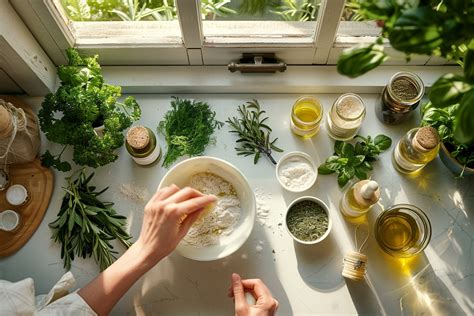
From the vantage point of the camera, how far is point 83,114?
1.02m

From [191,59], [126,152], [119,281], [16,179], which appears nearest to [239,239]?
[119,281]

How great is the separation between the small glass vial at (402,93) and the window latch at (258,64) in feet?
0.95

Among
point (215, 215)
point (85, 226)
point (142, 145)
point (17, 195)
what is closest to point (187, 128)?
point (142, 145)

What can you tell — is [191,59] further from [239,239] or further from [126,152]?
[239,239]

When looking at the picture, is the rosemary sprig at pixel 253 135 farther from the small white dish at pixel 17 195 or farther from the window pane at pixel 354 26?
the small white dish at pixel 17 195

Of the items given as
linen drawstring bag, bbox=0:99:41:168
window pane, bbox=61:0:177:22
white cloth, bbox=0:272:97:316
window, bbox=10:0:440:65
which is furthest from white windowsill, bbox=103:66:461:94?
white cloth, bbox=0:272:97:316

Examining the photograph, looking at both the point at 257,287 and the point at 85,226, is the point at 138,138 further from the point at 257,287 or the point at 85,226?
the point at 257,287

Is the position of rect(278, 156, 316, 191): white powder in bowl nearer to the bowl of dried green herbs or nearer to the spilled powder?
the bowl of dried green herbs

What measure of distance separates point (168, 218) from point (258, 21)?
0.59 meters

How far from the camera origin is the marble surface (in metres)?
1.08

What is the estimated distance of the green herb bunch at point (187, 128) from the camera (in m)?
1.16

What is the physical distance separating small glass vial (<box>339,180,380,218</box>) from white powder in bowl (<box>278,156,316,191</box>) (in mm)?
105

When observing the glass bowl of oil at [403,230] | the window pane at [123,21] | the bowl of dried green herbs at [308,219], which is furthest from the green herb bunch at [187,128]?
the glass bowl of oil at [403,230]

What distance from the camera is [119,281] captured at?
95 cm
